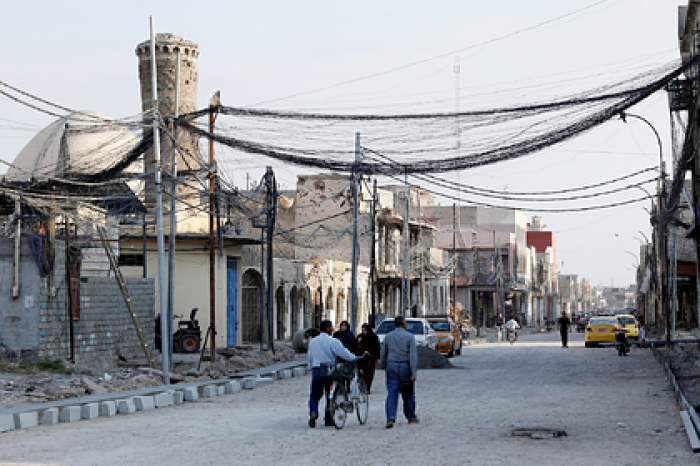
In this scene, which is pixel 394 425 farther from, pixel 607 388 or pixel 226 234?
pixel 226 234

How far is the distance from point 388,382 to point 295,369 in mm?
12890

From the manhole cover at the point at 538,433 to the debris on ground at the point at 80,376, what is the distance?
9.18 metres

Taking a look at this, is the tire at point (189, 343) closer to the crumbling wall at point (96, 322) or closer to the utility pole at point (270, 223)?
the crumbling wall at point (96, 322)

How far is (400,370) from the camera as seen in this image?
43.8ft

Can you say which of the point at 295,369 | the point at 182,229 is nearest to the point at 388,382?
the point at 295,369

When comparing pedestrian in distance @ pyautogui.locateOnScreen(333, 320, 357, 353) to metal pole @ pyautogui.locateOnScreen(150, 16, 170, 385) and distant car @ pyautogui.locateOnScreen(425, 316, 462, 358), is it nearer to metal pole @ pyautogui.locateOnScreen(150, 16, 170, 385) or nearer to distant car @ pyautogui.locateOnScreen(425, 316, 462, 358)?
metal pole @ pyautogui.locateOnScreen(150, 16, 170, 385)

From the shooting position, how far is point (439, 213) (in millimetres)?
103188

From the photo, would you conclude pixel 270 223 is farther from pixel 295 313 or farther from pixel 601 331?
pixel 295 313

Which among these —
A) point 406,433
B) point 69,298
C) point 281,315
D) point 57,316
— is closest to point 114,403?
point 406,433

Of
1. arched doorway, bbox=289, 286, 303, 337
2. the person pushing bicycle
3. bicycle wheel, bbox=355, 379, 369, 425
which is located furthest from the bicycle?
arched doorway, bbox=289, 286, 303, 337

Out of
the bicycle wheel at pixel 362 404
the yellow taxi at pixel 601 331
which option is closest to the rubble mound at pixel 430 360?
the yellow taxi at pixel 601 331

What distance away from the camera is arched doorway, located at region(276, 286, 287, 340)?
48.0 m

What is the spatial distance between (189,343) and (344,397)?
22.2 m

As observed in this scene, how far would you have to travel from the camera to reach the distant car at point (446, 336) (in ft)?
114
